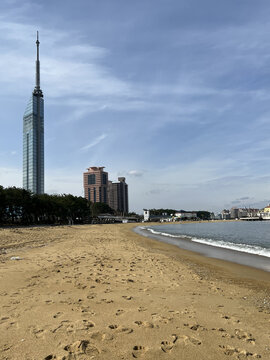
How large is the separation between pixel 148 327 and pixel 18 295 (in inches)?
166

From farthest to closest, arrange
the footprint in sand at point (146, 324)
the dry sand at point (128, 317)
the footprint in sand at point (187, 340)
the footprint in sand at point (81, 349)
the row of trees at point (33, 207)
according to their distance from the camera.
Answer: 1. the row of trees at point (33, 207)
2. the footprint in sand at point (146, 324)
3. the footprint in sand at point (187, 340)
4. the dry sand at point (128, 317)
5. the footprint in sand at point (81, 349)

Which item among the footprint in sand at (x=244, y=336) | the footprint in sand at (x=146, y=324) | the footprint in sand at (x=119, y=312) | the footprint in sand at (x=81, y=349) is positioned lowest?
Result: the footprint in sand at (x=244, y=336)

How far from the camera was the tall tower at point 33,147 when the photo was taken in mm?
165625

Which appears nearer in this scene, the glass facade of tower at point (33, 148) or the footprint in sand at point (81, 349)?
the footprint in sand at point (81, 349)

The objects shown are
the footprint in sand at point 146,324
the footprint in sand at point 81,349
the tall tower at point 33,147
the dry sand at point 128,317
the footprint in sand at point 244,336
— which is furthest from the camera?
the tall tower at point 33,147

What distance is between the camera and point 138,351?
4457 millimetres

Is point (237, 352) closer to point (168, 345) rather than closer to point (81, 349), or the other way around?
→ point (168, 345)

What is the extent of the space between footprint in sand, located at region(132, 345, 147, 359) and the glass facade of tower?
168 m

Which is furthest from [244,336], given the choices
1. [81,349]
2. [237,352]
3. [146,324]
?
[81,349]

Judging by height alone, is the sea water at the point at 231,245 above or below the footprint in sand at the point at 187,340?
below

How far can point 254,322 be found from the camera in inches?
237

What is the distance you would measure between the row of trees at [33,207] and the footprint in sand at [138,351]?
68522 mm

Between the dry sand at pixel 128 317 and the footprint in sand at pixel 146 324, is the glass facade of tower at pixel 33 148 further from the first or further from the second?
the footprint in sand at pixel 146 324

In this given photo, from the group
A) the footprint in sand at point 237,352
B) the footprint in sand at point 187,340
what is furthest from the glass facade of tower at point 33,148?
the footprint in sand at point 237,352
